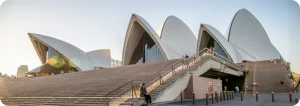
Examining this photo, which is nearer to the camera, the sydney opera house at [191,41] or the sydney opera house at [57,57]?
the sydney opera house at [191,41]

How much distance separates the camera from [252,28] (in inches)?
1560

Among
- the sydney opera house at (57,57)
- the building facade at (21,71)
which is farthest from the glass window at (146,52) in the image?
the building facade at (21,71)

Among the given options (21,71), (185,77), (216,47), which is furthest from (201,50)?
(21,71)

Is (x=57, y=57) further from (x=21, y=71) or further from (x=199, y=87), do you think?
(x=199, y=87)

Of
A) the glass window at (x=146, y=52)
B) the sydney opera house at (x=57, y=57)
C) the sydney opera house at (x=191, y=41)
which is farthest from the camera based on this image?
the sydney opera house at (x=57, y=57)

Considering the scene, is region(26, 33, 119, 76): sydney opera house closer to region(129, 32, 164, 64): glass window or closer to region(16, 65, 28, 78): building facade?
region(129, 32, 164, 64): glass window

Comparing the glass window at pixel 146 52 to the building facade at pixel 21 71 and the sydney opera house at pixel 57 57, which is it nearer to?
the sydney opera house at pixel 57 57

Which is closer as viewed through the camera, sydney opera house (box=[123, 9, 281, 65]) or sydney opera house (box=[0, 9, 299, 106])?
sydney opera house (box=[0, 9, 299, 106])

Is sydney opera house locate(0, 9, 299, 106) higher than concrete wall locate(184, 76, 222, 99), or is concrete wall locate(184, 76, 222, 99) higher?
sydney opera house locate(0, 9, 299, 106)

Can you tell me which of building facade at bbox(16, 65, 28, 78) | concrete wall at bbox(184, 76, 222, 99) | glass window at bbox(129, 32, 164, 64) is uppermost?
glass window at bbox(129, 32, 164, 64)

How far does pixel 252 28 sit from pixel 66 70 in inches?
1174

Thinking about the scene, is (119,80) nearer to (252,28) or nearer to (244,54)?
(244,54)

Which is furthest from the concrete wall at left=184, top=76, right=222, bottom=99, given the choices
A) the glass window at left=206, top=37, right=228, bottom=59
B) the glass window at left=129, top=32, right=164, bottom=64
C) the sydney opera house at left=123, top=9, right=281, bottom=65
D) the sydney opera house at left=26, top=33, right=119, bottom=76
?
the sydney opera house at left=26, top=33, right=119, bottom=76

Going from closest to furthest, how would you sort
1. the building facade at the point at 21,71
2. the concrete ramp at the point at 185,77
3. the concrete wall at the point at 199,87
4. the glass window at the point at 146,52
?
the concrete ramp at the point at 185,77, the concrete wall at the point at 199,87, the glass window at the point at 146,52, the building facade at the point at 21,71
